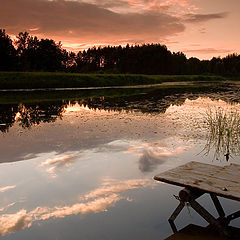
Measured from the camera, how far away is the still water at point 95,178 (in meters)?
5.49

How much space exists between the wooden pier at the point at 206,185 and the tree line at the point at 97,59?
225ft

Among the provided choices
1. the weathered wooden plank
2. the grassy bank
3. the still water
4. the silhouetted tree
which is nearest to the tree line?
the silhouetted tree

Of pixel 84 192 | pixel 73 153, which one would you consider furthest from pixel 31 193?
pixel 73 153

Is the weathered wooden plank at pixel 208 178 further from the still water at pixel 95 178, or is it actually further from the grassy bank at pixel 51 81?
the grassy bank at pixel 51 81

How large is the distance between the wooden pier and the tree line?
Result: 6850cm

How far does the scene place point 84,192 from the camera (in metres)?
6.91

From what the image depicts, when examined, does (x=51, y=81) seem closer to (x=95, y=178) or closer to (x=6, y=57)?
(x=6, y=57)

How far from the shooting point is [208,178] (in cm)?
529

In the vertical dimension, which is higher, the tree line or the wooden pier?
the tree line

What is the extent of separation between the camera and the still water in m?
5.49

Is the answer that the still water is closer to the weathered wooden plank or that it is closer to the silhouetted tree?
the weathered wooden plank

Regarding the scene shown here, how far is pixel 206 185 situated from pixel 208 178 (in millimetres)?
351

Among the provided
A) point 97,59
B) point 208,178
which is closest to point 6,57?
point 208,178

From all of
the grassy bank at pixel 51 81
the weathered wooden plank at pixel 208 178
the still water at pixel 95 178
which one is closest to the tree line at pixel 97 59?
the grassy bank at pixel 51 81
